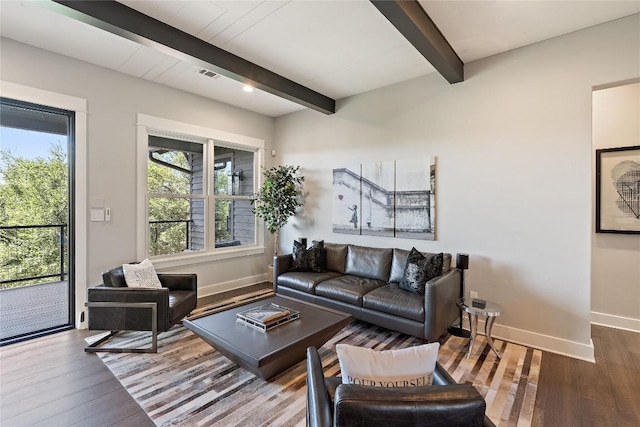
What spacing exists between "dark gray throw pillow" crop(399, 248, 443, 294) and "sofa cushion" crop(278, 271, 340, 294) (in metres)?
1.03

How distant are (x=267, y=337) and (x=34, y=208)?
10.6ft

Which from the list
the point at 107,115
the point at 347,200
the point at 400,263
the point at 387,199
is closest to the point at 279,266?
the point at 347,200

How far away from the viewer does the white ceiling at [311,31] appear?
2.42 m

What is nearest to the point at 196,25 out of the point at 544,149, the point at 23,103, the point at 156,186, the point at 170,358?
the point at 23,103

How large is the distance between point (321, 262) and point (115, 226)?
2.62 meters

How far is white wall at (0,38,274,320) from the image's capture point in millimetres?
3014

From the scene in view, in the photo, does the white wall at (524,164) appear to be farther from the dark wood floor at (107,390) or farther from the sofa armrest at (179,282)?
the sofa armrest at (179,282)

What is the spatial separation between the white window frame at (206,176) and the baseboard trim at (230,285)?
0.41m

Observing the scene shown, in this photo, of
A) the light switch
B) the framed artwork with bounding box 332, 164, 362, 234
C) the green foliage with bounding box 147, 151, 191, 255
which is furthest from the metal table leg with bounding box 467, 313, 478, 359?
the light switch

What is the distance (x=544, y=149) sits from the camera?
2.90 metres

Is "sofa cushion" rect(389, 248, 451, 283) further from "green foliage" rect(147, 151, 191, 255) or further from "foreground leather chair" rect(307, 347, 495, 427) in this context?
"green foliage" rect(147, 151, 191, 255)

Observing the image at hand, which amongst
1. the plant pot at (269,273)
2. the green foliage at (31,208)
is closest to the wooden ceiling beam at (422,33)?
the green foliage at (31,208)

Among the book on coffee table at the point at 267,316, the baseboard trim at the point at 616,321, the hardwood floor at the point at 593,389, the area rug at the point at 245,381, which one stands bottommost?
the hardwood floor at the point at 593,389

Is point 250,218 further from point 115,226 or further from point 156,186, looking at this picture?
point 115,226
